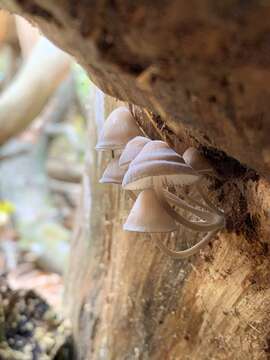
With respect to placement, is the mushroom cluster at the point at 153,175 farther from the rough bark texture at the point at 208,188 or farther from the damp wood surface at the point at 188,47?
the damp wood surface at the point at 188,47

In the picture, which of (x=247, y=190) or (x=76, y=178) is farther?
(x=76, y=178)

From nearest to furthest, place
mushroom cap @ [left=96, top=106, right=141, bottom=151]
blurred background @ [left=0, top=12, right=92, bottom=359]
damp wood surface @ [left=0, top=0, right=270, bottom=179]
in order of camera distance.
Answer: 1. damp wood surface @ [left=0, top=0, right=270, bottom=179]
2. mushroom cap @ [left=96, top=106, right=141, bottom=151]
3. blurred background @ [left=0, top=12, right=92, bottom=359]

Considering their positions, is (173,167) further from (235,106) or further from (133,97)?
(235,106)

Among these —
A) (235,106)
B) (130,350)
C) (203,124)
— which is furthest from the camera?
(130,350)

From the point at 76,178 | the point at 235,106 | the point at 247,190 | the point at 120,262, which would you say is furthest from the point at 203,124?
the point at 76,178

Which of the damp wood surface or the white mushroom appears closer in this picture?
the damp wood surface

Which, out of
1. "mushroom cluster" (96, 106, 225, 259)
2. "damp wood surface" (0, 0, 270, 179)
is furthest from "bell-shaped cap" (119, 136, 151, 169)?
"damp wood surface" (0, 0, 270, 179)

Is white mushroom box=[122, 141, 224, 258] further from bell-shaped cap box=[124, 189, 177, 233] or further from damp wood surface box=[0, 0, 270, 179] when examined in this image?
damp wood surface box=[0, 0, 270, 179]

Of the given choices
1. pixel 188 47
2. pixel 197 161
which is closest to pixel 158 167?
pixel 197 161
